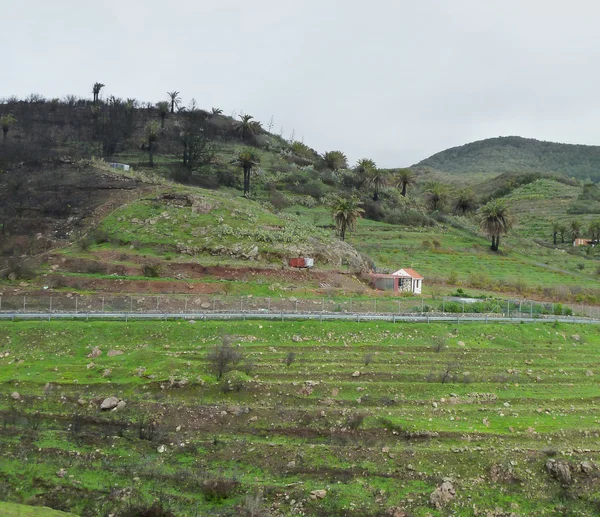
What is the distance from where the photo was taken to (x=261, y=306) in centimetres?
3662

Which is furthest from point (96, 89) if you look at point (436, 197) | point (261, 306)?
point (261, 306)

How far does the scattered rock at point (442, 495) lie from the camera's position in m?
16.4

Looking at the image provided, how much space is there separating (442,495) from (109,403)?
13.7m

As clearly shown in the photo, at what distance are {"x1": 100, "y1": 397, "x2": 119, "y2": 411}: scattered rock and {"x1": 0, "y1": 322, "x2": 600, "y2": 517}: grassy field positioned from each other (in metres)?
0.38

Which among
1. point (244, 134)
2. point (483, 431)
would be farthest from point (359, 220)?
point (483, 431)

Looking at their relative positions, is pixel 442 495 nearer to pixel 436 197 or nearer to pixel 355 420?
pixel 355 420

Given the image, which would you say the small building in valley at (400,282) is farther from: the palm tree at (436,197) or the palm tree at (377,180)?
the palm tree at (436,197)

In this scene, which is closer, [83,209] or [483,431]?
[483,431]

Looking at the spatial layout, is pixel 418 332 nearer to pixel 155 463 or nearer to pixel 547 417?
pixel 547 417

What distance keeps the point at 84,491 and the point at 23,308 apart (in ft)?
63.6

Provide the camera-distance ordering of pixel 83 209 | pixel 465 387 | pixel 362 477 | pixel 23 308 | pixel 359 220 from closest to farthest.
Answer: pixel 362 477
pixel 465 387
pixel 23 308
pixel 83 209
pixel 359 220

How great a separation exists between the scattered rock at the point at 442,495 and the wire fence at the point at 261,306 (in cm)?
1742

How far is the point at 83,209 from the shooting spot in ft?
188

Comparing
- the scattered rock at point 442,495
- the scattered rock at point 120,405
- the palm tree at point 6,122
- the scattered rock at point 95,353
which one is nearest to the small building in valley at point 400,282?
the scattered rock at point 95,353
